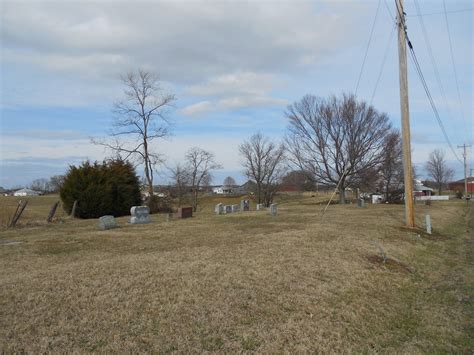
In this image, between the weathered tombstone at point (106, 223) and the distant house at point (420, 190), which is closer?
the weathered tombstone at point (106, 223)

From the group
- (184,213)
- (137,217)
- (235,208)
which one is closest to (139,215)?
(137,217)

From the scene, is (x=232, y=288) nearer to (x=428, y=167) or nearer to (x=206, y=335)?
(x=206, y=335)

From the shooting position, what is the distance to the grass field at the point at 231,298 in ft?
17.3

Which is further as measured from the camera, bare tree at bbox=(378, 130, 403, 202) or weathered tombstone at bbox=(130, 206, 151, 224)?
bare tree at bbox=(378, 130, 403, 202)

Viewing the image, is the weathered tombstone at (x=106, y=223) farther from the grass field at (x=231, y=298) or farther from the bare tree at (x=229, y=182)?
the bare tree at (x=229, y=182)

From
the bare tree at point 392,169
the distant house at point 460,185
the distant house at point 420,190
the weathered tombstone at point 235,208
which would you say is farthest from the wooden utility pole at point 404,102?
the distant house at point 460,185

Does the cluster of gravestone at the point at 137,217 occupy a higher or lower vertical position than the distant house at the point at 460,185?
lower

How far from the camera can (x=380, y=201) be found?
169 feet

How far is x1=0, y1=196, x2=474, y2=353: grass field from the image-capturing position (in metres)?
5.26

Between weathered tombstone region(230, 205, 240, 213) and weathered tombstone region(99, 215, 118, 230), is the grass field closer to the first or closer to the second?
weathered tombstone region(99, 215, 118, 230)

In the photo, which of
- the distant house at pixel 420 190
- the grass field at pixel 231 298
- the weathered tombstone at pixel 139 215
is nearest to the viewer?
the grass field at pixel 231 298

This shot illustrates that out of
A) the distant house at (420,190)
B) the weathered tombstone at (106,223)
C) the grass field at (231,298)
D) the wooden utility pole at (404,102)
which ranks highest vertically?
the wooden utility pole at (404,102)

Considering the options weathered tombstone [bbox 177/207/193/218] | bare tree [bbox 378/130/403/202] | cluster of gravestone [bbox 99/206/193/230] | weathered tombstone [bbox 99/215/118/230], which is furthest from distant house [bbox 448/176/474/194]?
weathered tombstone [bbox 99/215/118/230]

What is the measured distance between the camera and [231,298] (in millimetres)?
6672
